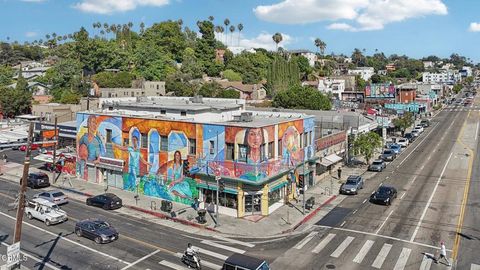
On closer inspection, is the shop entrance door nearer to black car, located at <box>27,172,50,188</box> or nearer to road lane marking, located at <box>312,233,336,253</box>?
road lane marking, located at <box>312,233,336,253</box>

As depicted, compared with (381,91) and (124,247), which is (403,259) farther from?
(381,91)

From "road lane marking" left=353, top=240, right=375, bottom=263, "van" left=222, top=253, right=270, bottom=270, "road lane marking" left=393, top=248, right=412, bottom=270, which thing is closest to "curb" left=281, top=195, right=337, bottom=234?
"road lane marking" left=353, top=240, right=375, bottom=263

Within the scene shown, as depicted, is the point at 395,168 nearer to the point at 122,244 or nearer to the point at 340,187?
the point at 340,187

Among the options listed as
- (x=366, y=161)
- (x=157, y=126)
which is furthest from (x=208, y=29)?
(x=157, y=126)

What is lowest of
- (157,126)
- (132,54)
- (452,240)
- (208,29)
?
Answer: (452,240)

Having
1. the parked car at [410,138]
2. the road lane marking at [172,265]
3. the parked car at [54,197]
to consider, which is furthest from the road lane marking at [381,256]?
the parked car at [410,138]

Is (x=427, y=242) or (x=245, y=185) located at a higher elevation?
(x=245, y=185)

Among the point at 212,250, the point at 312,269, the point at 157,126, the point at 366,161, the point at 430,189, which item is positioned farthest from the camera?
the point at 366,161

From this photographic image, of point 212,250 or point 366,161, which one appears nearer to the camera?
point 212,250
